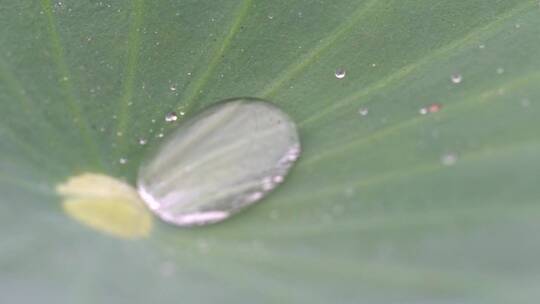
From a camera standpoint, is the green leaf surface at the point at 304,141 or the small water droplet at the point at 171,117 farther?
the small water droplet at the point at 171,117

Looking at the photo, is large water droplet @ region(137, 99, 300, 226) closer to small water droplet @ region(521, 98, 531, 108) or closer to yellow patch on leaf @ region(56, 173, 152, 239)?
yellow patch on leaf @ region(56, 173, 152, 239)

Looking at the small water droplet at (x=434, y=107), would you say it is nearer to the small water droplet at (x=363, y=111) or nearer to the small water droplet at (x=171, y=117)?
the small water droplet at (x=363, y=111)

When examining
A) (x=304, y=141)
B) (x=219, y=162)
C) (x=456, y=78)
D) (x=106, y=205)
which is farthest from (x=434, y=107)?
(x=106, y=205)

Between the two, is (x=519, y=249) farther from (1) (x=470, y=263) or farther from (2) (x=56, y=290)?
(2) (x=56, y=290)

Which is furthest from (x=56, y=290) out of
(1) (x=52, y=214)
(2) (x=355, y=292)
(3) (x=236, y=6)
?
(3) (x=236, y=6)

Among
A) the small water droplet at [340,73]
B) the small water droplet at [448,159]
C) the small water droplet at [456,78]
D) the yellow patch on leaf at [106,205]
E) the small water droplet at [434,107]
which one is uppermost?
the small water droplet at [340,73]

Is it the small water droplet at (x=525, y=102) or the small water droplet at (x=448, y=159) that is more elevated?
the small water droplet at (x=525, y=102)

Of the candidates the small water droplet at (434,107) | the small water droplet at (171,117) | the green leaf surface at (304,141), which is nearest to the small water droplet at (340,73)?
the green leaf surface at (304,141)
